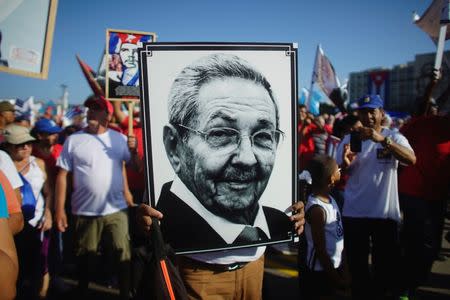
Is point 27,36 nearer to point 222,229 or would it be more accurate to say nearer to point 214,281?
point 222,229

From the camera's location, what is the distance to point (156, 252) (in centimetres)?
128

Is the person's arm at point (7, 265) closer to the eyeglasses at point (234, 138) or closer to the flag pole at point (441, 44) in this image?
the eyeglasses at point (234, 138)

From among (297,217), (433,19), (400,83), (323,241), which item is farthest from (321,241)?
(400,83)

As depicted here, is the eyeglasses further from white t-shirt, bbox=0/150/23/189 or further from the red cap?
the red cap

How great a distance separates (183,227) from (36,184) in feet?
8.42

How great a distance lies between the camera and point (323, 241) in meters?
Result: 2.39

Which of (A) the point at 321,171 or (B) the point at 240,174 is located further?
(A) the point at 321,171

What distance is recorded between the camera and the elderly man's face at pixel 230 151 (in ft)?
4.94

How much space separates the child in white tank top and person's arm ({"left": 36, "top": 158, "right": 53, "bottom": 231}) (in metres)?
2.61

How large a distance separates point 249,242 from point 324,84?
4.22 m

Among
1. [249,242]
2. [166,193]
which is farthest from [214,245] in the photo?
[166,193]

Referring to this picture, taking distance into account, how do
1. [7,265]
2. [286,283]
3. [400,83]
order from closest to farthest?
[7,265] < [286,283] < [400,83]

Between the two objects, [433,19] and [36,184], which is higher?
[433,19]

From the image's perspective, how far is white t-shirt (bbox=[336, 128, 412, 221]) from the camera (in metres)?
3.09
